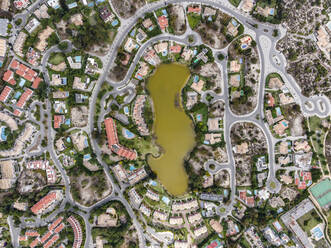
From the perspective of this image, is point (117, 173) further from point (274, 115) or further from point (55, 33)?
point (274, 115)

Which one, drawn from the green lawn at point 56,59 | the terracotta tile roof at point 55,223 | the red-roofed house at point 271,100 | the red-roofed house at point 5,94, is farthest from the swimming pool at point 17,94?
the red-roofed house at point 271,100

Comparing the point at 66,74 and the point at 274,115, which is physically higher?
the point at 66,74

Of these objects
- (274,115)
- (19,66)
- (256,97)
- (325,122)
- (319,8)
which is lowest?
(325,122)

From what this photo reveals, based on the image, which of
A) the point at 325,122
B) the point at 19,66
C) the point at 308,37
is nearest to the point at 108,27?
the point at 19,66

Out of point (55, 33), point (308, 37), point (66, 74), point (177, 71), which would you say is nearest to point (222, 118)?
point (177, 71)

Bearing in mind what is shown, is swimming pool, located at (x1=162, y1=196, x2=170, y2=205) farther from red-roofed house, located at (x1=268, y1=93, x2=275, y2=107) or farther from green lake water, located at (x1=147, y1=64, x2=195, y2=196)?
red-roofed house, located at (x1=268, y1=93, x2=275, y2=107)

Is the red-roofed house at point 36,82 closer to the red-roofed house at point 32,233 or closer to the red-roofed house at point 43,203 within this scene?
the red-roofed house at point 43,203

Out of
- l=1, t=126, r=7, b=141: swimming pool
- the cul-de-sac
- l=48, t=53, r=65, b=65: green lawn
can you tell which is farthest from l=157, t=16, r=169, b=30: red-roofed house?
l=1, t=126, r=7, b=141: swimming pool
